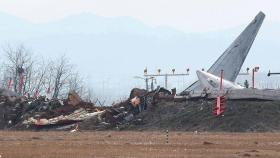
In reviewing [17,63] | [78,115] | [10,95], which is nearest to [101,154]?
[78,115]

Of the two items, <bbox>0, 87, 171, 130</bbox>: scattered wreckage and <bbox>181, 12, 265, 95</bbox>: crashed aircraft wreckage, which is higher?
<bbox>181, 12, 265, 95</bbox>: crashed aircraft wreckage

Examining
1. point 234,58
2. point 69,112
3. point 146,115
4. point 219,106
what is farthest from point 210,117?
point 234,58

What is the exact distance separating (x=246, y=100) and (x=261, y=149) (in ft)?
116

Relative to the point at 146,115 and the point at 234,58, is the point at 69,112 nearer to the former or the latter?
the point at 146,115

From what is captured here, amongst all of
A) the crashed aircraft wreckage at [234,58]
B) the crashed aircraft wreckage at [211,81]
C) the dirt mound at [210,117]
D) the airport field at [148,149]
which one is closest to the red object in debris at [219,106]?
the dirt mound at [210,117]

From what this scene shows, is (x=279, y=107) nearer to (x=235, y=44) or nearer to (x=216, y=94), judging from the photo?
(x=216, y=94)

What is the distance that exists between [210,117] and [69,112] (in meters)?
16.1

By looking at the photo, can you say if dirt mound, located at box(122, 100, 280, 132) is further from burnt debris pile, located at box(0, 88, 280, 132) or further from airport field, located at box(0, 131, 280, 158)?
airport field, located at box(0, 131, 280, 158)

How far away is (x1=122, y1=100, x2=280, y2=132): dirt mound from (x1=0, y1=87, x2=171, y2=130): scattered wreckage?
1878 millimetres

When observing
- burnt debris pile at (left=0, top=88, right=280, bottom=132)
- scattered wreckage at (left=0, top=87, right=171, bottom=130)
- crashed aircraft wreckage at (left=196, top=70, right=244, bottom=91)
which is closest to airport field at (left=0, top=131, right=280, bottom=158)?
burnt debris pile at (left=0, top=88, right=280, bottom=132)

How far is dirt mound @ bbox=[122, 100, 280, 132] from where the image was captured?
7544cm

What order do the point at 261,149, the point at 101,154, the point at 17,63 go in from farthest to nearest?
the point at 17,63, the point at 261,149, the point at 101,154

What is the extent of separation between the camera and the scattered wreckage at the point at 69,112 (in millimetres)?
81938

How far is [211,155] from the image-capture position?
137 ft
